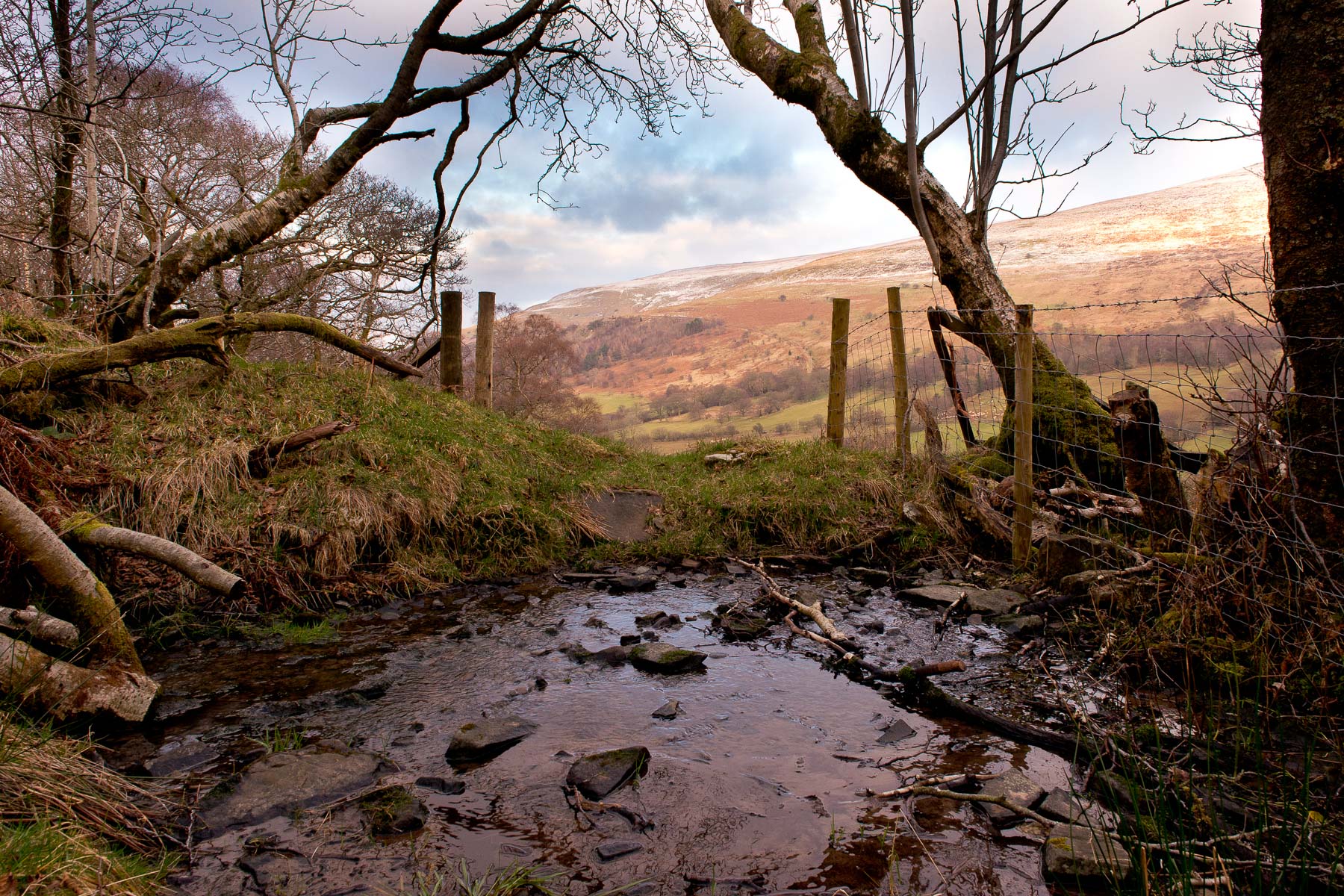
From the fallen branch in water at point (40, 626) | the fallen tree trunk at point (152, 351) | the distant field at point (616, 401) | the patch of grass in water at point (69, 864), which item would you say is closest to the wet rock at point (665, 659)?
the patch of grass in water at point (69, 864)

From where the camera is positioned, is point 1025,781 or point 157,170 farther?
point 157,170

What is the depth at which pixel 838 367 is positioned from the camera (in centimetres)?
931

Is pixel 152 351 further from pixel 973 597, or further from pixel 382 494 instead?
pixel 973 597

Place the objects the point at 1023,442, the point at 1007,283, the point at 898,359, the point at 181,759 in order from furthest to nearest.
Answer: the point at 1007,283
the point at 898,359
the point at 1023,442
the point at 181,759

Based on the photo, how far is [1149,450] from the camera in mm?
4641

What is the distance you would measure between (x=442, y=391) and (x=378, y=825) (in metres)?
7.41

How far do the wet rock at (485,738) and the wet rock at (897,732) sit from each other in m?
1.66

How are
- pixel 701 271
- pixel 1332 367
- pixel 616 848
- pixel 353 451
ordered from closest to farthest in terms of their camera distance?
pixel 616 848
pixel 1332 367
pixel 353 451
pixel 701 271

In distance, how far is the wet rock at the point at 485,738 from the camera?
3289 millimetres

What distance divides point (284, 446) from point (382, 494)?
0.91m

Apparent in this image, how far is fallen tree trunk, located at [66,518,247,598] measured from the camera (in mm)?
3488

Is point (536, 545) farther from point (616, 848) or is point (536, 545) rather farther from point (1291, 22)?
point (1291, 22)

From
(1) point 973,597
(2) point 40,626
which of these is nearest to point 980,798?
(1) point 973,597

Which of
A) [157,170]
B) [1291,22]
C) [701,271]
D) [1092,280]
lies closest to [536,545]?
[1291,22]
